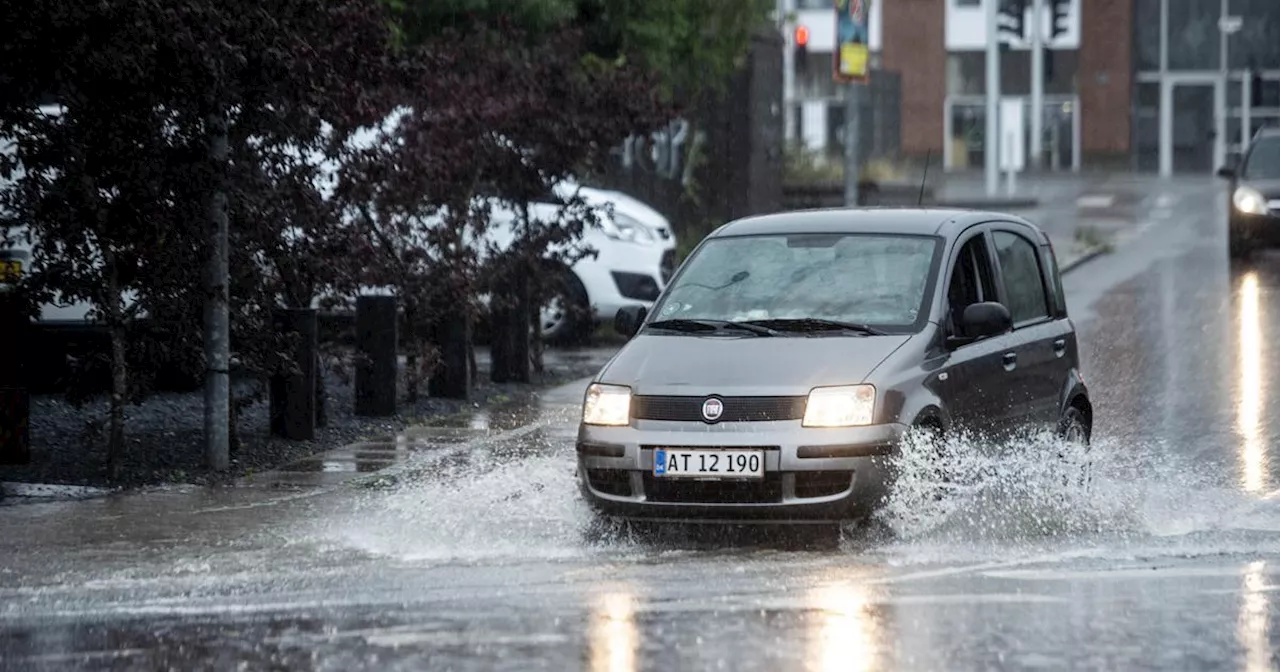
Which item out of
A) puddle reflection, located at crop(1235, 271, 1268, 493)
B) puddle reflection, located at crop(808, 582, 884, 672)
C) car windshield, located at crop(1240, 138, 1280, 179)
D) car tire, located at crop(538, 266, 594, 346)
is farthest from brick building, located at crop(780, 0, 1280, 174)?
puddle reflection, located at crop(808, 582, 884, 672)

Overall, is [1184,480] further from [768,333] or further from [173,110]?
[173,110]

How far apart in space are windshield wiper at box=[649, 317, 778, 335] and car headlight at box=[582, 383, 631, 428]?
667mm

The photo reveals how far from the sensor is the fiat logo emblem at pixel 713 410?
9.58m

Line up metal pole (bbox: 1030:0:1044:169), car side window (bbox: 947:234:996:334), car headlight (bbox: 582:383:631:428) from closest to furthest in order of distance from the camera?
car headlight (bbox: 582:383:631:428)
car side window (bbox: 947:234:996:334)
metal pole (bbox: 1030:0:1044:169)

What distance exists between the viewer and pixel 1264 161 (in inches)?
1241

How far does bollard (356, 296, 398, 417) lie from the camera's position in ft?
49.5

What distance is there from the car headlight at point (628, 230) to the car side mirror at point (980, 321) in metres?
10.4

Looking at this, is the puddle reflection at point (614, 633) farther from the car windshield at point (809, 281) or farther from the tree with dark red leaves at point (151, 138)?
the tree with dark red leaves at point (151, 138)

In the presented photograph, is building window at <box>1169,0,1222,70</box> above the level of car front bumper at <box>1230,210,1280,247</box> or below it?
above

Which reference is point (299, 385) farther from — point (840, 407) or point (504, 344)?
point (840, 407)

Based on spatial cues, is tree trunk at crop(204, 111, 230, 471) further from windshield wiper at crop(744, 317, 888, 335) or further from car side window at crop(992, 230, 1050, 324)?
car side window at crop(992, 230, 1050, 324)

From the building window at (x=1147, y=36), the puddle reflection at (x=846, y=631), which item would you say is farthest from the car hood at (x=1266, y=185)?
the building window at (x=1147, y=36)

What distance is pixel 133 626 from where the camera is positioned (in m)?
8.06

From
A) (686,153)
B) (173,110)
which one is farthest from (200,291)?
(686,153)
